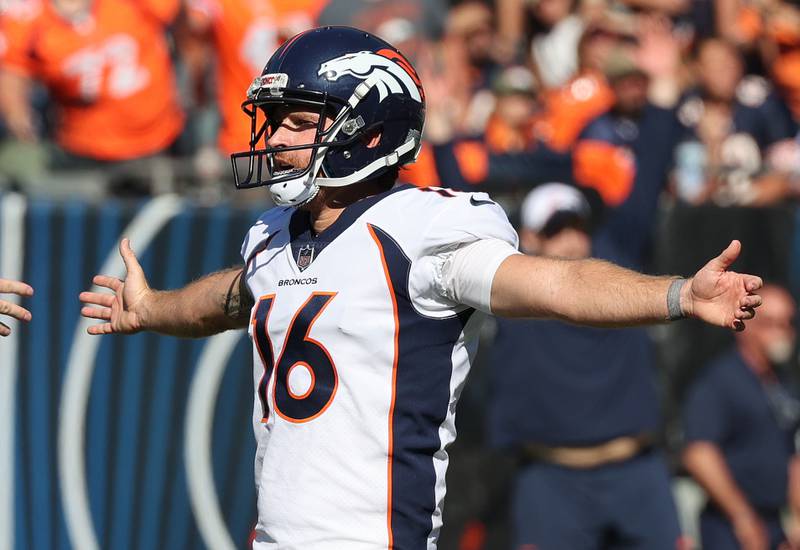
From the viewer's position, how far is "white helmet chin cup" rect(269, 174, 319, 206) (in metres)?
3.58

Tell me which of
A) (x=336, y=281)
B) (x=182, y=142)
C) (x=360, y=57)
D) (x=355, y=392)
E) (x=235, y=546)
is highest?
(x=182, y=142)

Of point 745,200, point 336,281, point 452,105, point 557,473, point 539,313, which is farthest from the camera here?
point 452,105

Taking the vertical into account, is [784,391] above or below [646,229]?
below

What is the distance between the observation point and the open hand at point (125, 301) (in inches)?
165

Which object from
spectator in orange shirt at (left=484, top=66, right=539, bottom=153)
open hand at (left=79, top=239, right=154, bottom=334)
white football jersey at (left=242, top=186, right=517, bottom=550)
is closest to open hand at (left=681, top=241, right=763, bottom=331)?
white football jersey at (left=242, top=186, right=517, bottom=550)

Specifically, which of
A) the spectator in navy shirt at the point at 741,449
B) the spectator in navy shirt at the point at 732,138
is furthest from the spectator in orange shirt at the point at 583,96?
the spectator in navy shirt at the point at 741,449

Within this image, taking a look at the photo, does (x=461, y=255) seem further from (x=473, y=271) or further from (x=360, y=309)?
(x=360, y=309)

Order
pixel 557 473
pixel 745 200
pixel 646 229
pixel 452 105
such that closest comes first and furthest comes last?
1. pixel 557 473
2. pixel 646 229
3. pixel 745 200
4. pixel 452 105

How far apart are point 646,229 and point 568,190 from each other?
0.65m

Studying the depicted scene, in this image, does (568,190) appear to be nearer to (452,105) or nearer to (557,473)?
(557,473)

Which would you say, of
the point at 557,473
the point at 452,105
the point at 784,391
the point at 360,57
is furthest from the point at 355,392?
the point at 452,105

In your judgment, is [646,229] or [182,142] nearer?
[646,229]

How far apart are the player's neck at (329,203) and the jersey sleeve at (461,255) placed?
33 centimetres

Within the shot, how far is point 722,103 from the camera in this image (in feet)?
30.6
